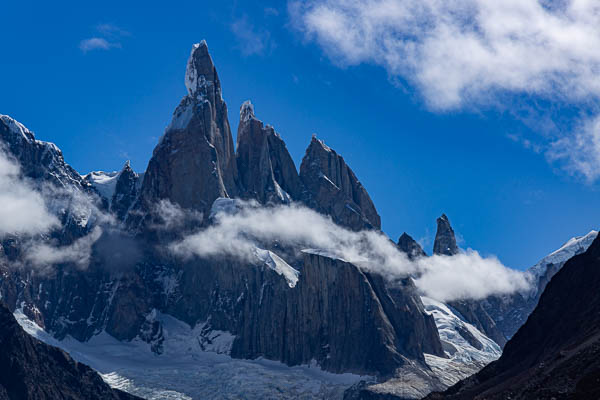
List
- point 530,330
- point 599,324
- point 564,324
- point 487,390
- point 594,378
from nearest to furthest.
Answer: point 594,378
point 599,324
point 487,390
point 564,324
point 530,330

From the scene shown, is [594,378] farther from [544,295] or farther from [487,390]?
[544,295]

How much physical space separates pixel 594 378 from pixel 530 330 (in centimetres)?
7349

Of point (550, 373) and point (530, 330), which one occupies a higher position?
point (530, 330)

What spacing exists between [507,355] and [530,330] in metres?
7.55

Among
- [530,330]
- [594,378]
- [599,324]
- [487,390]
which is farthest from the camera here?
[530,330]

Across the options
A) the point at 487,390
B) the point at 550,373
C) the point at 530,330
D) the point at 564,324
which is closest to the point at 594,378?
the point at 550,373

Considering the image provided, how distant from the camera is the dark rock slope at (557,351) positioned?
11894 centimetres

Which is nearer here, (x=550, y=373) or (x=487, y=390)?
(x=550, y=373)

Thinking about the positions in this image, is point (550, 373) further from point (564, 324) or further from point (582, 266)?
point (582, 266)

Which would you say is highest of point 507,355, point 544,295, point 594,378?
point 544,295

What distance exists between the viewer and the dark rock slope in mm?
118938

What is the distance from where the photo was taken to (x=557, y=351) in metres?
153

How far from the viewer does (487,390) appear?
158 meters

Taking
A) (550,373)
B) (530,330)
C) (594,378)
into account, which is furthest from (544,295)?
(594,378)
